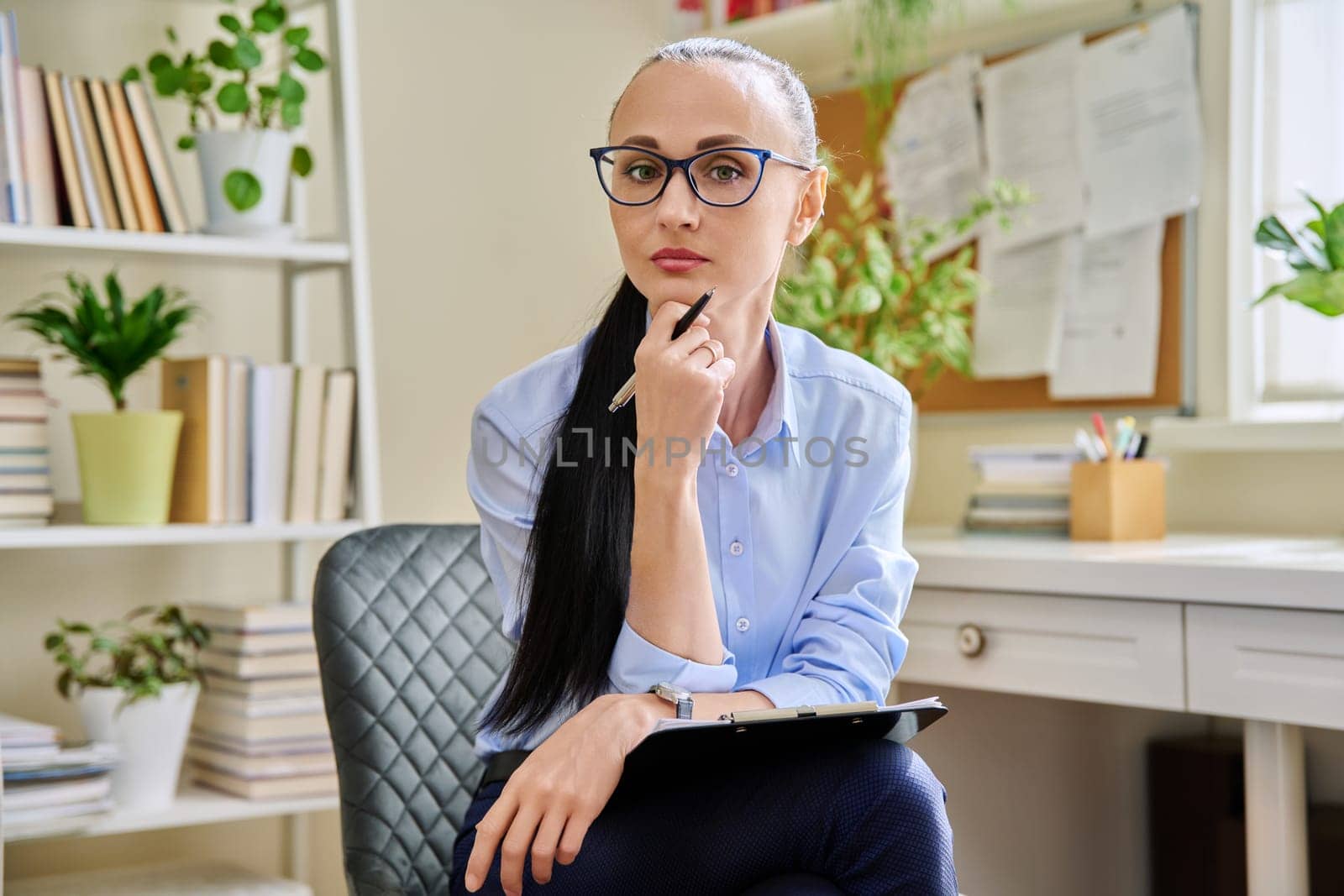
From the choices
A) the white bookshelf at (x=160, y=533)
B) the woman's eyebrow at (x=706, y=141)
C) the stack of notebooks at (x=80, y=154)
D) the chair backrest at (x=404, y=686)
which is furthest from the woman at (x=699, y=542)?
the stack of notebooks at (x=80, y=154)

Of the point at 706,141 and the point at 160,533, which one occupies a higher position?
the point at 706,141

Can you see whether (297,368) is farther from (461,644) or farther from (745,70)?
(745,70)

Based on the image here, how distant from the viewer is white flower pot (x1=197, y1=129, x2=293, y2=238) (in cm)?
182

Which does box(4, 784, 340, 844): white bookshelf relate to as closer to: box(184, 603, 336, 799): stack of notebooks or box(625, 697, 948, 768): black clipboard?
box(184, 603, 336, 799): stack of notebooks

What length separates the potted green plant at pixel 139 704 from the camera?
5.58ft

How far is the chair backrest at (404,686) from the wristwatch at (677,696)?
358 mm

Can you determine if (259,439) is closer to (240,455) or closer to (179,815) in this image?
(240,455)

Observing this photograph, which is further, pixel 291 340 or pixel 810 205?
pixel 291 340

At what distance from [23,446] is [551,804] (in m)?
1.09

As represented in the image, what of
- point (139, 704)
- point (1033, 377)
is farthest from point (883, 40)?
point (139, 704)

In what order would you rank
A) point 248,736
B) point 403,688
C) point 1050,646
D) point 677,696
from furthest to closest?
point 248,736
point 1050,646
point 403,688
point 677,696

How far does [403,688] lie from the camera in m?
1.28

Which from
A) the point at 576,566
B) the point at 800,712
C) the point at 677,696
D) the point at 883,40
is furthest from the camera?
the point at 883,40

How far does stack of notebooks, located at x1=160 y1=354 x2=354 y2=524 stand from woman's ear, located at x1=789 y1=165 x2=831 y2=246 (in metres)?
0.93
